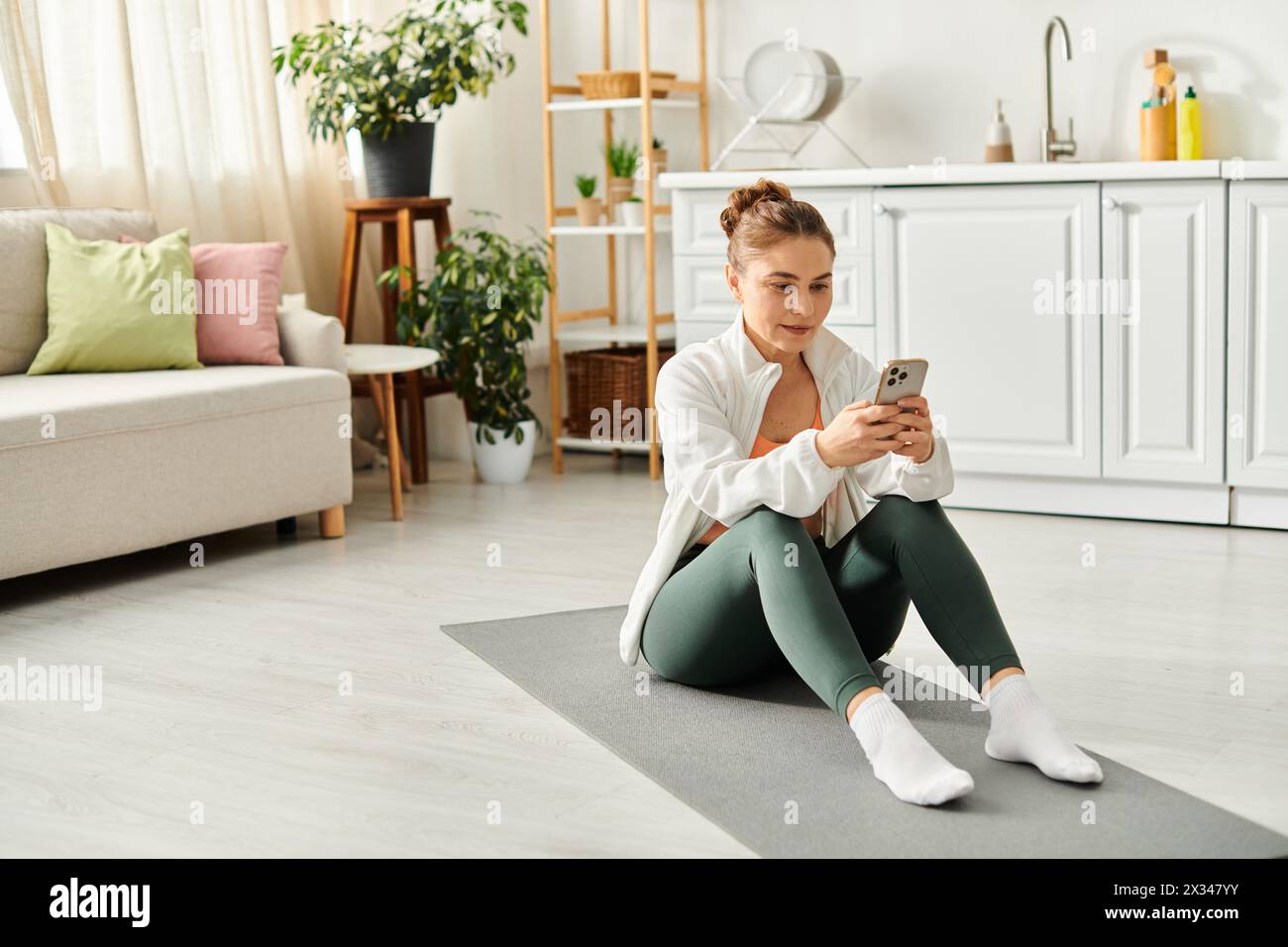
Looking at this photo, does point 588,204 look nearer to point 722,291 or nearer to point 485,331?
point 485,331

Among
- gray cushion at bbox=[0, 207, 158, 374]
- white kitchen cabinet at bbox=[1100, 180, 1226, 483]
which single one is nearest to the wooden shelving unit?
white kitchen cabinet at bbox=[1100, 180, 1226, 483]

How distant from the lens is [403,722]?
243cm

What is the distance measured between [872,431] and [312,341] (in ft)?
7.08

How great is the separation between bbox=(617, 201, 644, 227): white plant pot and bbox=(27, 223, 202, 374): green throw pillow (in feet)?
4.66

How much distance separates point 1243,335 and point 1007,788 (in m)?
1.94

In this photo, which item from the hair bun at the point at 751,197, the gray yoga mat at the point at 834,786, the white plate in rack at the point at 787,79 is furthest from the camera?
the white plate in rack at the point at 787,79

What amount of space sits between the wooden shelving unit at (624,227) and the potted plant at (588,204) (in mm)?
60

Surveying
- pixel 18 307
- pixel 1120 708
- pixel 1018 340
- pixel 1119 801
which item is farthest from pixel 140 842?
pixel 1018 340

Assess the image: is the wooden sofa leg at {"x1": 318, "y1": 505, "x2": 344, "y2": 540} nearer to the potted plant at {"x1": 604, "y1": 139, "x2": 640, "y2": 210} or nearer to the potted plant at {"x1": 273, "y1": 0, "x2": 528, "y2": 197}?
the potted plant at {"x1": 273, "y1": 0, "x2": 528, "y2": 197}

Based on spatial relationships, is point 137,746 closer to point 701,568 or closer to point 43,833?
point 43,833

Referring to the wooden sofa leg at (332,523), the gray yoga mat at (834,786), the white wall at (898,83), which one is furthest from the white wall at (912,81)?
the gray yoga mat at (834,786)

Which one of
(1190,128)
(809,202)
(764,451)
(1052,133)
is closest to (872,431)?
(764,451)

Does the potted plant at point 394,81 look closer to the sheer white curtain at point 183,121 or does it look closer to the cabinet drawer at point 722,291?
the sheer white curtain at point 183,121

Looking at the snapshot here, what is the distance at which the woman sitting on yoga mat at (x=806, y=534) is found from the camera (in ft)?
6.77
